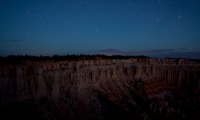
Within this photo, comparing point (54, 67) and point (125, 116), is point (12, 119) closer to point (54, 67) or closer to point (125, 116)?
point (54, 67)

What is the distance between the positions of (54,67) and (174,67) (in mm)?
32231

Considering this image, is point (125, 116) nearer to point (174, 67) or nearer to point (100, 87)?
point (100, 87)

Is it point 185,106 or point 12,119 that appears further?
point 185,106

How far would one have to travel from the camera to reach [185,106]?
24641 millimetres

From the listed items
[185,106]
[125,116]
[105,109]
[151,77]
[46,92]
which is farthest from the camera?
[151,77]

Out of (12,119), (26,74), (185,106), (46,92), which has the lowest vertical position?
(185,106)

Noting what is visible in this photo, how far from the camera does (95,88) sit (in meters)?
25.0

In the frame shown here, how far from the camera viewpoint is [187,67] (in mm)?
39750

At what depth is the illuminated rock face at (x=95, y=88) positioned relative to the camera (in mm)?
16062

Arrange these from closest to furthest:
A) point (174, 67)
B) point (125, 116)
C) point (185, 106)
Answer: point (125, 116) < point (185, 106) < point (174, 67)

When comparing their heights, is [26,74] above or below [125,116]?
above

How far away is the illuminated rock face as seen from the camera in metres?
16.1

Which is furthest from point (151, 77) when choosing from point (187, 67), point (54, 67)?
point (54, 67)

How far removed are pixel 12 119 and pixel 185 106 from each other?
24.9m
